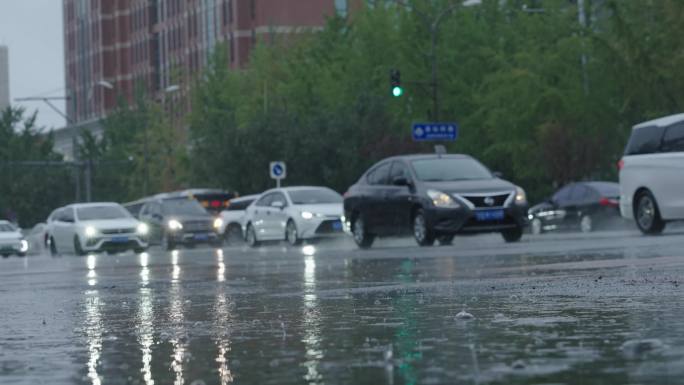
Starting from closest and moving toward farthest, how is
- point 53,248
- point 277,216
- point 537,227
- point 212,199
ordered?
1. point 277,216
2. point 537,227
3. point 53,248
4. point 212,199

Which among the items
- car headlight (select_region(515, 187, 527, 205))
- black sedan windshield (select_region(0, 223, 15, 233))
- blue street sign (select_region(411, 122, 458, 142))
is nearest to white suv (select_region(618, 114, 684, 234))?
car headlight (select_region(515, 187, 527, 205))

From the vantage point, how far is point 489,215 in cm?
2709

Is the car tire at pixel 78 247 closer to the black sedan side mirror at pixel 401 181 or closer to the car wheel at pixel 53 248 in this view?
the car wheel at pixel 53 248

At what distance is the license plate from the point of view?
26978mm

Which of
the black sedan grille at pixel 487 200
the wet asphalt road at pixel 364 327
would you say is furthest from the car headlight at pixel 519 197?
the wet asphalt road at pixel 364 327

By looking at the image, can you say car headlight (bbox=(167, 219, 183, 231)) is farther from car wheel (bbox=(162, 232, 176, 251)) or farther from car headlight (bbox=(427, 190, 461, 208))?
car headlight (bbox=(427, 190, 461, 208))

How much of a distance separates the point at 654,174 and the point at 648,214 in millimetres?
972

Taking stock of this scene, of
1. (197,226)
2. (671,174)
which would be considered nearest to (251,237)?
(197,226)

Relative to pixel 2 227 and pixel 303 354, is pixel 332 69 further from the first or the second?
pixel 303 354

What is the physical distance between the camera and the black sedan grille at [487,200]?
27.1 meters

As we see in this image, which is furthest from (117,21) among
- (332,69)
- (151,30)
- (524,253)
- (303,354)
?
(303,354)

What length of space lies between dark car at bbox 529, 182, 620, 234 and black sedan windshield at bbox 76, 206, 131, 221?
35.2ft

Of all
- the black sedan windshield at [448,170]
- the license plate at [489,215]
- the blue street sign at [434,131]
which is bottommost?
the license plate at [489,215]

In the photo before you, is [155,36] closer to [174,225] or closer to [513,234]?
[174,225]
